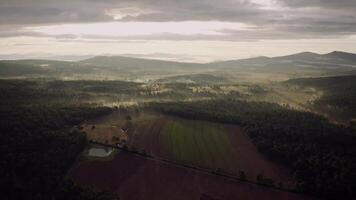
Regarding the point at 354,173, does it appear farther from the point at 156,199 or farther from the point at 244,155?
the point at 156,199

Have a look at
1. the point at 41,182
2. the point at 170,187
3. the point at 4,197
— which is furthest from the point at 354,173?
the point at 4,197

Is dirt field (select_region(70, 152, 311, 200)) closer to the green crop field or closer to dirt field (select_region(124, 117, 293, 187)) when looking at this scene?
dirt field (select_region(124, 117, 293, 187))

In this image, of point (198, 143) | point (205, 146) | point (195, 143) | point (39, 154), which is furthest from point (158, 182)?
point (39, 154)

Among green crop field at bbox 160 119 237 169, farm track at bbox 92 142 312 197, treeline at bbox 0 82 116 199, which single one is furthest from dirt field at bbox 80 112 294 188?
treeline at bbox 0 82 116 199

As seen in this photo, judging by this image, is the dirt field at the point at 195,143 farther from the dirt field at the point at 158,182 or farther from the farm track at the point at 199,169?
the dirt field at the point at 158,182

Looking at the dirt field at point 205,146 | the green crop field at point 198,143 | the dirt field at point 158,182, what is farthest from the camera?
the green crop field at point 198,143

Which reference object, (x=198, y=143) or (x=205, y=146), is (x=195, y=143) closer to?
(x=198, y=143)

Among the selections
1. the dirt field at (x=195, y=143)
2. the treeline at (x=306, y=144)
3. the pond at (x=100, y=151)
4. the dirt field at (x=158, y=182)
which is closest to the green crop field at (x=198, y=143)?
the dirt field at (x=195, y=143)
